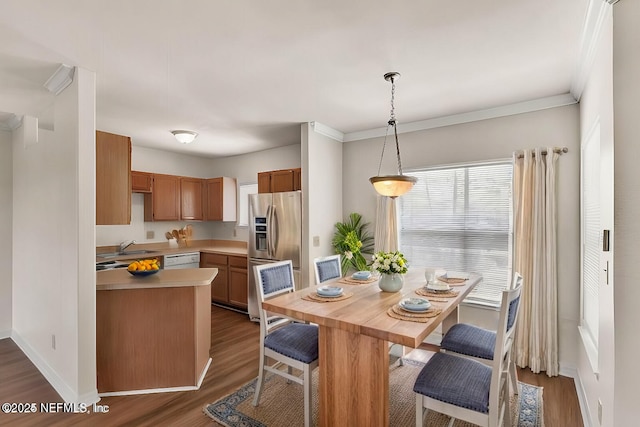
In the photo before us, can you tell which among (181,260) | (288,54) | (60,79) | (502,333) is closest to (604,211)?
(502,333)

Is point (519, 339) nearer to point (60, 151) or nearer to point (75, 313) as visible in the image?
point (75, 313)

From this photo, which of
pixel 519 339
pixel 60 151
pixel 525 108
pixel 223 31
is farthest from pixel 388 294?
pixel 60 151

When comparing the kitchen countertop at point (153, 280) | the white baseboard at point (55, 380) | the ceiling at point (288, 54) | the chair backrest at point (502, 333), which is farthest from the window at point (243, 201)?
the chair backrest at point (502, 333)

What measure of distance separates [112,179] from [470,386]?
3085mm

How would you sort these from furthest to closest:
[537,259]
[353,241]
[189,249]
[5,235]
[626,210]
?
[189,249] < [353,241] < [5,235] < [537,259] < [626,210]

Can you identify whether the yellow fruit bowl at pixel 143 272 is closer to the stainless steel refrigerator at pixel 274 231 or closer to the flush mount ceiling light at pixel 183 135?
the stainless steel refrigerator at pixel 274 231

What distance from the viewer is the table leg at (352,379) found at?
1.82 metres

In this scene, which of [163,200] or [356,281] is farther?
[163,200]

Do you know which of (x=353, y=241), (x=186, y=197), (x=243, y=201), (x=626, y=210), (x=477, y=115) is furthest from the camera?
(x=243, y=201)

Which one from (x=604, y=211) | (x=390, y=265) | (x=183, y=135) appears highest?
(x=183, y=135)

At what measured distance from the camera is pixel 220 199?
544cm

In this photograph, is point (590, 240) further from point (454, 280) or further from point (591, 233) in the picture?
point (454, 280)

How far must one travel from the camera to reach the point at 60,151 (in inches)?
103

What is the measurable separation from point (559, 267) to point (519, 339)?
789 mm
